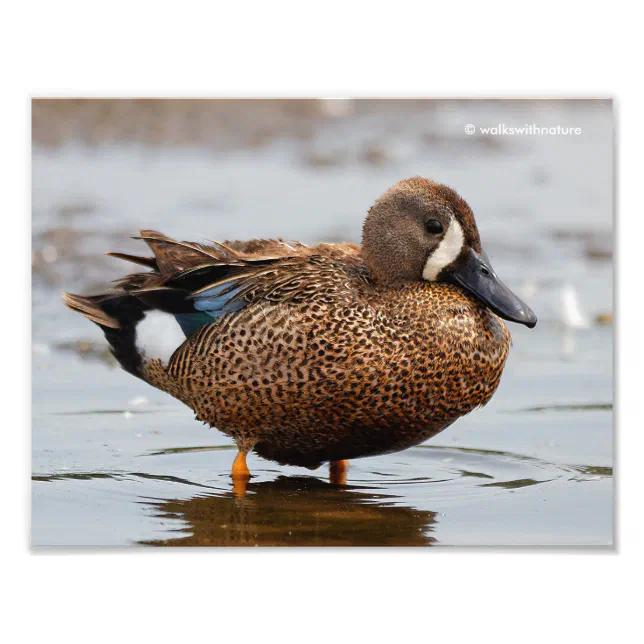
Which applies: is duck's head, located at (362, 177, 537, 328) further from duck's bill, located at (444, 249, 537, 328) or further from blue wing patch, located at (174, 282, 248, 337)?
blue wing patch, located at (174, 282, 248, 337)

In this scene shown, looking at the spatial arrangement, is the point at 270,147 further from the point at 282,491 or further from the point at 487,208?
the point at 282,491

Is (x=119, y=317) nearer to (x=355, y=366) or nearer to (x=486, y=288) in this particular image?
(x=355, y=366)

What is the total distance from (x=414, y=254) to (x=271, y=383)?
A: 2.68ft

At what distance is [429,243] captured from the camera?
5719 millimetres

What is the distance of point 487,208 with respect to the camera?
10172 mm

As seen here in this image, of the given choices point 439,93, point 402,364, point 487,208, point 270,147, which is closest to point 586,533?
point 402,364

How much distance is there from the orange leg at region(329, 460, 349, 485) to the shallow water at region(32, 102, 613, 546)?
5 centimetres

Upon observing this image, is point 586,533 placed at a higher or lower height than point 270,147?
lower

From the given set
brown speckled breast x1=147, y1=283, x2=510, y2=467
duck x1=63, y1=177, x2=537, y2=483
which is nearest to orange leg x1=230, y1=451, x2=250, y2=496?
duck x1=63, y1=177, x2=537, y2=483

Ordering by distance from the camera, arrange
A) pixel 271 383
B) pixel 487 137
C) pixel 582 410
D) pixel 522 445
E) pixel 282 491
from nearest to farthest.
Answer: pixel 271 383, pixel 282 491, pixel 522 445, pixel 582 410, pixel 487 137

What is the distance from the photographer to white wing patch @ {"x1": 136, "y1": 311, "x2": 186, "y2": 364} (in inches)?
235

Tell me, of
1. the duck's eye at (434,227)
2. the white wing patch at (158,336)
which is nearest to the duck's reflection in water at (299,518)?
the white wing patch at (158,336)

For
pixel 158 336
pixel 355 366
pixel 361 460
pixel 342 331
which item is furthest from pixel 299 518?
pixel 158 336

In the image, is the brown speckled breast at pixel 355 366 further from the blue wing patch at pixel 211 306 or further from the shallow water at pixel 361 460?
the shallow water at pixel 361 460
